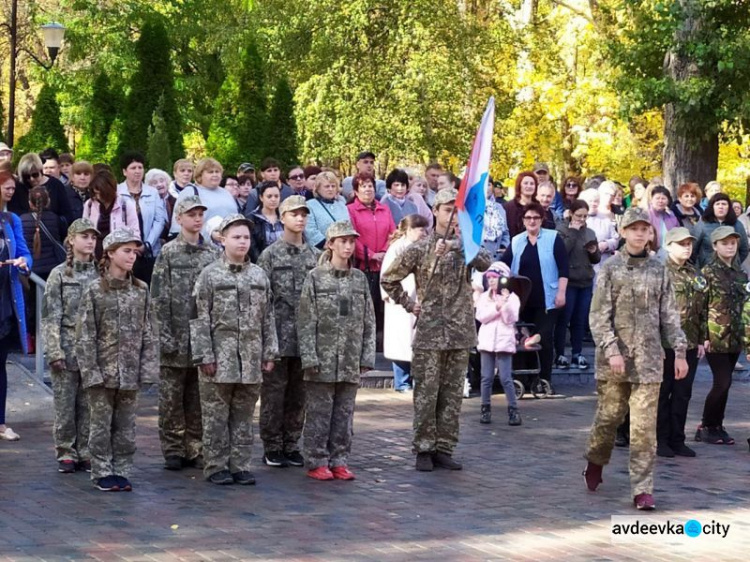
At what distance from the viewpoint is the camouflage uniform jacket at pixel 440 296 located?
440 inches

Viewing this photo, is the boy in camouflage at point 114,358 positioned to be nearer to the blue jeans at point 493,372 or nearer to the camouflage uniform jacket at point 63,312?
the camouflage uniform jacket at point 63,312

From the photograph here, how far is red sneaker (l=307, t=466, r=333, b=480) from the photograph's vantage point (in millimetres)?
10688

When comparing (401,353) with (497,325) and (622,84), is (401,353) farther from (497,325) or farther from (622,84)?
(622,84)

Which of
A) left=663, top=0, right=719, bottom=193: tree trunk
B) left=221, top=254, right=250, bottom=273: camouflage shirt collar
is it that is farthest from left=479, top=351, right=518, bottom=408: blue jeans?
left=663, top=0, right=719, bottom=193: tree trunk

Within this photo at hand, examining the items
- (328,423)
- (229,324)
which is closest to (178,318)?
(229,324)

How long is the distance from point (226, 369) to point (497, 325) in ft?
14.0

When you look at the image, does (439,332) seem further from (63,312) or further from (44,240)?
(44,240)

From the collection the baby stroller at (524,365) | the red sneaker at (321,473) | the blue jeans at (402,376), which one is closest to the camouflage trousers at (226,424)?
the red sneaker at (321,473)

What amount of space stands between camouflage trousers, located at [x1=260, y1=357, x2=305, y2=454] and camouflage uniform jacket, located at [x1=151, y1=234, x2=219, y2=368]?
0.70 m

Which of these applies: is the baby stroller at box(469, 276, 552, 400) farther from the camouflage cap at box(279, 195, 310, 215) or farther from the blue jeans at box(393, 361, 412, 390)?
the camouflage cap at box(279, 195, 310, 215)

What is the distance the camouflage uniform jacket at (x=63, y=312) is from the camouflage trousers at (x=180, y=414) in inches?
29.0

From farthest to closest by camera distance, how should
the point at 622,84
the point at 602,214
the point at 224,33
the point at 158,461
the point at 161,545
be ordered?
the point at 224,33
the point at 622,84
the point at 602,214
the point at 158,461
the point at 161,545

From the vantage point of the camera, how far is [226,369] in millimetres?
10312

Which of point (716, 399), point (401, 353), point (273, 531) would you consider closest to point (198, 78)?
point (401, 353)
